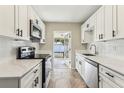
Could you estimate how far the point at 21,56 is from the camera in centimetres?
330

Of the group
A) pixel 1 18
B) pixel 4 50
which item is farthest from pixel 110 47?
pixel 1 18

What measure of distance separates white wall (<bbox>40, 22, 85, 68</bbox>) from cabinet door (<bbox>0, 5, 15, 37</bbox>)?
4.78 metres

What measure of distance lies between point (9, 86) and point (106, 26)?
7.91 ft

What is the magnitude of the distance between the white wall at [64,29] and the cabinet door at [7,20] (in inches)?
188

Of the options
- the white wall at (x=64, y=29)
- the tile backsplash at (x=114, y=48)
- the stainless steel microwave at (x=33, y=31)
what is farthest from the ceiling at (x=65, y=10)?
the white wall at (x=64, y=29)

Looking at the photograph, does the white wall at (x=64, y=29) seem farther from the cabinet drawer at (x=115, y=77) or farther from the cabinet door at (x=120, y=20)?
the cabinet drawer at (x=115, y=77)

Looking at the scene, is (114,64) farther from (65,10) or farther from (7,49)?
(65,10)

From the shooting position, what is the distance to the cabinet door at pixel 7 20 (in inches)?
69.2

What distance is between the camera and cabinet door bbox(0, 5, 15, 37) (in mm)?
1757

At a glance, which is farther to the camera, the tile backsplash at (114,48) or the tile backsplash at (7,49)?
the tile backsplash at (114,48)

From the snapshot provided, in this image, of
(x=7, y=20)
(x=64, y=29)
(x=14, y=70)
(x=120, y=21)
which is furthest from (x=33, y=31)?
(x=64, y=29)

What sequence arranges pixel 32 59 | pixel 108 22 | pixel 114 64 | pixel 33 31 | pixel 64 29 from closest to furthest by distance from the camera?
pixel 114 64, pixel 108 22, pixel 32 59, pixel 33 31, pixel 64 29

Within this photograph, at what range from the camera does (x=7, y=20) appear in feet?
6.31

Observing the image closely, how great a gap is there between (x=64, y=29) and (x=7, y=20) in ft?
16.9
